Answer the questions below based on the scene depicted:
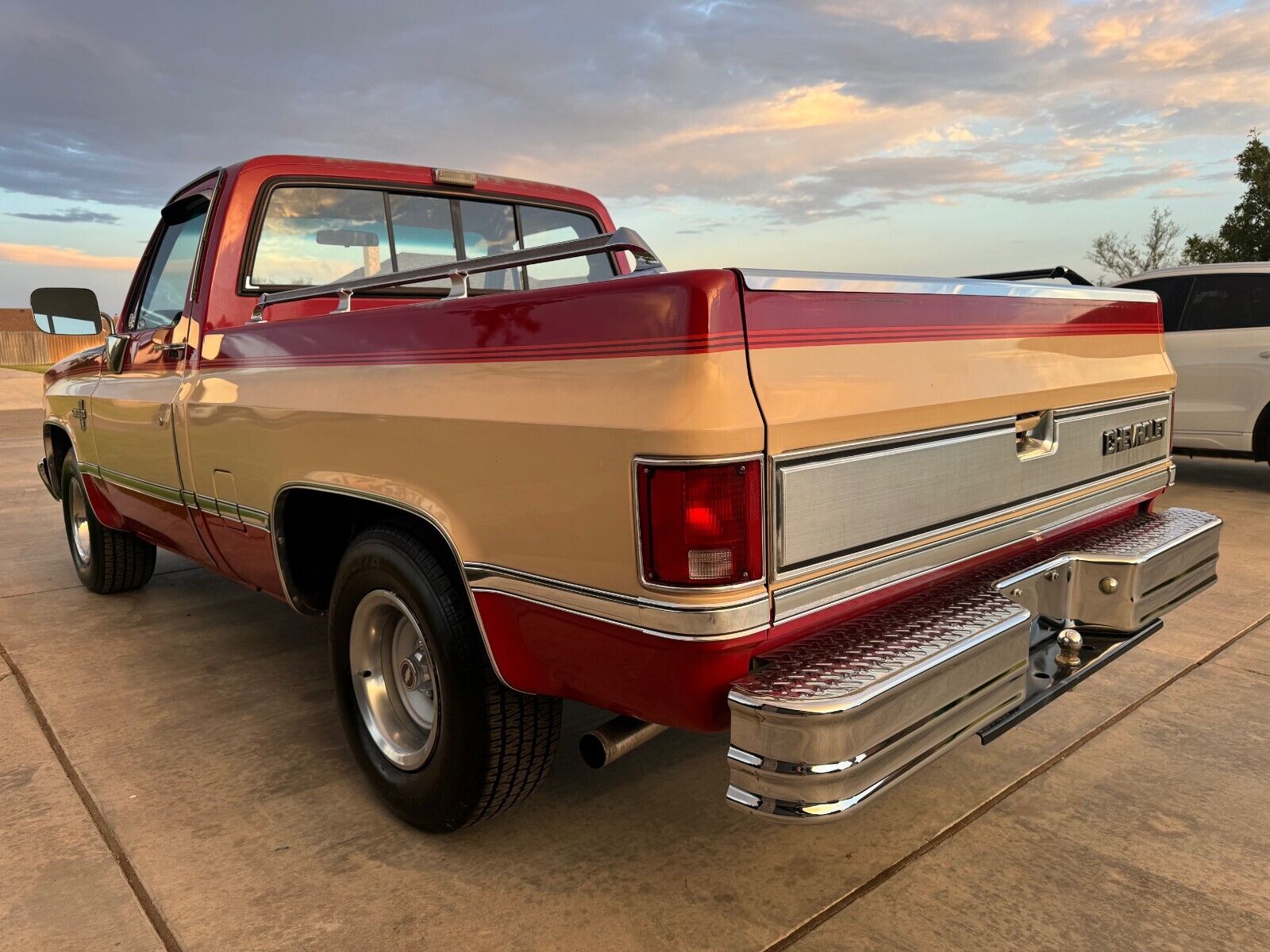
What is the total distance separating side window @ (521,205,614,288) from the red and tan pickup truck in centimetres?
65

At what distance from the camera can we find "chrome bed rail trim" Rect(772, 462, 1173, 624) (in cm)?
200

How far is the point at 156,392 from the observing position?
12.3 feet

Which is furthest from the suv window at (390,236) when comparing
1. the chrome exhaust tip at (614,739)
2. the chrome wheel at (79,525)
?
the chrome wheel at (79,525)

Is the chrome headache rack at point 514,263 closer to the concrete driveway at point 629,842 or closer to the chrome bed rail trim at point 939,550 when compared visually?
the chrome bed rail trim at point 939,550

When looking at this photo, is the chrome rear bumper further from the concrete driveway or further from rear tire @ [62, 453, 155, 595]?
rear tire @ [62, 453, 155, 595]

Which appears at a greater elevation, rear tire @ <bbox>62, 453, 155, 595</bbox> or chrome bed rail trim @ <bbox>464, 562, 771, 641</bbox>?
chrome bed rail trim @ <bbox>464, 562, 771, 641</bbox>

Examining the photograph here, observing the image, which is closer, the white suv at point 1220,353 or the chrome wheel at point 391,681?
the chrome wheel at point 391,681

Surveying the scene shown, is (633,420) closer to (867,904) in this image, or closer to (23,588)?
(867,904)

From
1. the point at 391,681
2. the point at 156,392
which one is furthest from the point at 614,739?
the point at 156,392

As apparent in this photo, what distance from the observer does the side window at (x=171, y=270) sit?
147 inches

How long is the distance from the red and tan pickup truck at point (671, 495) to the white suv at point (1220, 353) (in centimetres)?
496

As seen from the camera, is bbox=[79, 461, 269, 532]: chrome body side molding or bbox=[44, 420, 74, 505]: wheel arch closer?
bbox=[79, 461, 269, 532]: chrome body side molding

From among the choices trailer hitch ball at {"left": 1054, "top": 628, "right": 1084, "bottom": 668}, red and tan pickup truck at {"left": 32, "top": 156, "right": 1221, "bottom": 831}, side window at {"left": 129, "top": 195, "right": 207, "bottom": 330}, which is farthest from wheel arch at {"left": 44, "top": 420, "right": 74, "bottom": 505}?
trailer hitch ball at {"left": 1054, "top": 628, "right": 1084, "bottom": 668}

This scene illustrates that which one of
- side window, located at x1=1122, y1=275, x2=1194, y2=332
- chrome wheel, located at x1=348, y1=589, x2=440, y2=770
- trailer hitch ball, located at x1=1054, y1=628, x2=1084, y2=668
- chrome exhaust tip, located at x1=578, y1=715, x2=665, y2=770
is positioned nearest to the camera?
chrome exhaust tip, located at x1=578, y1=715, x2=665, y2=770
